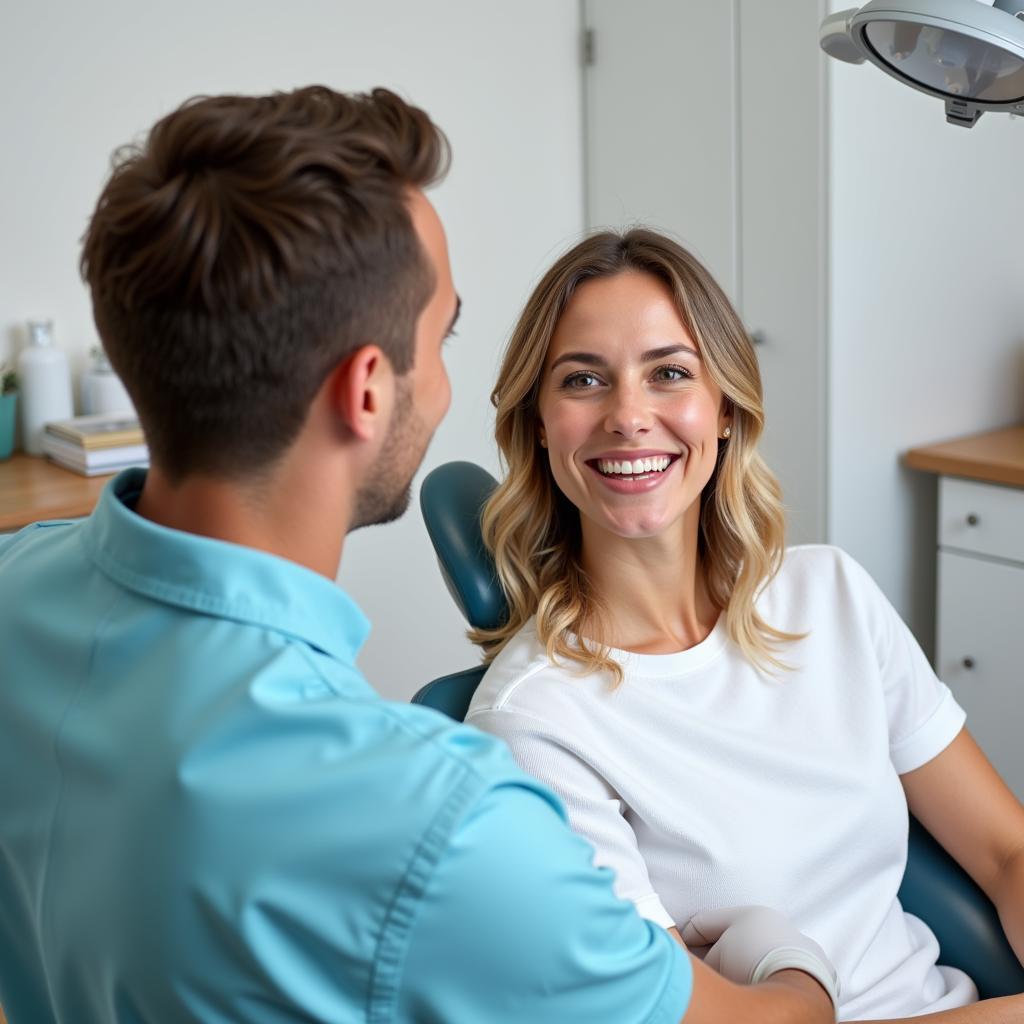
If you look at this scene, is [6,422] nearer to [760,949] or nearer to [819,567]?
[819,567]

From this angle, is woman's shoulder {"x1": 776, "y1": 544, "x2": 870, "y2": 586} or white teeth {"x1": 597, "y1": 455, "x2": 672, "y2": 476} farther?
woman's shoulder {"x1": 776, "y1": 544, "x2": 870, "y2": 586}

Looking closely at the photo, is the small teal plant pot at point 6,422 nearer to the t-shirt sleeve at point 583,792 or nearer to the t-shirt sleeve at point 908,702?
the t-shirt sleeve at point 583,792

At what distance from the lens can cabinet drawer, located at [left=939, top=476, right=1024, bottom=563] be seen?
2.54m

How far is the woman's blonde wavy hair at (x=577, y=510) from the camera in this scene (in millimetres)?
1504

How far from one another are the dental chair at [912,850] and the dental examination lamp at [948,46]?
2.16 ft

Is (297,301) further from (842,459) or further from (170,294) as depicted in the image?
(842,459)

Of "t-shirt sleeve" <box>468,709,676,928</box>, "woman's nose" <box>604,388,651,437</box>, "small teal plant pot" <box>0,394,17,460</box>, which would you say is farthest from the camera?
"small teal plant pot" <box>0,394,17,460</box>

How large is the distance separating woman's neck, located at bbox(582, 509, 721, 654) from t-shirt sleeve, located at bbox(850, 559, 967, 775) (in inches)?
8.1

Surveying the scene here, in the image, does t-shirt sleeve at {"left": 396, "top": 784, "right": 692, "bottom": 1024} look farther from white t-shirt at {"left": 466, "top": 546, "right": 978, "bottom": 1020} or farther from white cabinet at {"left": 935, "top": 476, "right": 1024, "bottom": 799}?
white cabinet at {"left": 935, "top": 476, "right": 1024, "bottom": 799}

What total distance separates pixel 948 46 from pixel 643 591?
2.17ft

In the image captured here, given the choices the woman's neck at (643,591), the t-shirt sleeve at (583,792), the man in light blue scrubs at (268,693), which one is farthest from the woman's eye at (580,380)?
the man in light blue scrubs at (268,693)

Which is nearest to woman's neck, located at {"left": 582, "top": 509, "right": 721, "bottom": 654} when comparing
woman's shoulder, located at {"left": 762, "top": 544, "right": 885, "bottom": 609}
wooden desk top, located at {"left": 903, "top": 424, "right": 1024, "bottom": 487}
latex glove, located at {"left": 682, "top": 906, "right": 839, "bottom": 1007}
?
woman's shoulder, located at {"left": 762, "top": 544, "right": 885, "bottom": 609}

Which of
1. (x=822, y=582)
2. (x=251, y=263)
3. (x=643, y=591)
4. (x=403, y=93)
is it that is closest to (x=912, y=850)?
(x=822, y=582)

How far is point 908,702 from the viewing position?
5.04 feet
